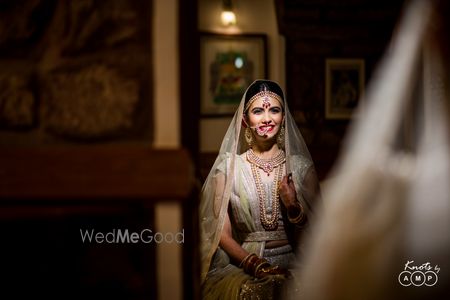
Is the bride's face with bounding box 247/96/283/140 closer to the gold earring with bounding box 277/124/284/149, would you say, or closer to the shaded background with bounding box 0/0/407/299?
the gold earring with bounding box 277/124/284/149

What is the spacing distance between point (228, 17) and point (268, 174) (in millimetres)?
1542

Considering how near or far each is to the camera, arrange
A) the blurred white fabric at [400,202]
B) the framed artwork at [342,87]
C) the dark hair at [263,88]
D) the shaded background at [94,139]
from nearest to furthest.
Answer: the shaded background at [94,139] → the blurred white fabric at [400,202] → the dark hair at [263,88] → the framed artwork at [342,87]

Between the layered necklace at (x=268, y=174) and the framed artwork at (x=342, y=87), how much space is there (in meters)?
1.39

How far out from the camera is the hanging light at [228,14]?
2.93 meters

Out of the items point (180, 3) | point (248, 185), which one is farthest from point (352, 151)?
point (180, 3)

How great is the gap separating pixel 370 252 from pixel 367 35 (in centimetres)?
191

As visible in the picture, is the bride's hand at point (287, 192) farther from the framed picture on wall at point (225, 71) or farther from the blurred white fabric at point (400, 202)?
the framed picture on wall at point (225, 71)

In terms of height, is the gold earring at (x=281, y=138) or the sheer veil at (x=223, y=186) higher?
the gold earring at (x=281, y=138)

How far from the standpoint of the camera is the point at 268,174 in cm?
181

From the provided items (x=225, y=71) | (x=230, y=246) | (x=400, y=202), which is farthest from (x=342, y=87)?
(x=230, y=246)

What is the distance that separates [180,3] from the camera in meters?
0.90

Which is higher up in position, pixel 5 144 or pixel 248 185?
pixel 5 144

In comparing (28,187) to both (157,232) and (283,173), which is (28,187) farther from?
(283,173)

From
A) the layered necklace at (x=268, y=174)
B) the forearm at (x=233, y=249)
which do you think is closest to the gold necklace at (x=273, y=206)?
the layered necklace at (x=268, y=174)
